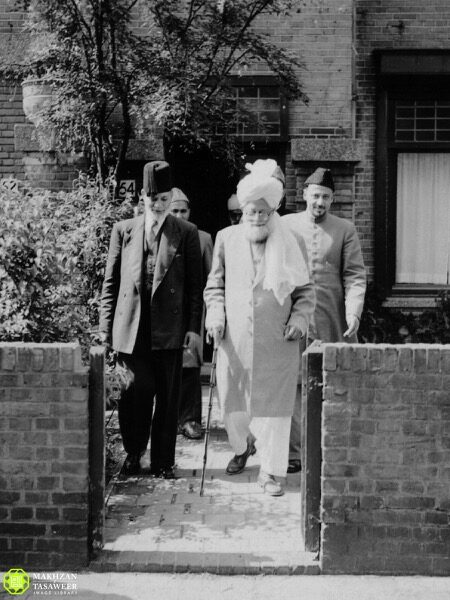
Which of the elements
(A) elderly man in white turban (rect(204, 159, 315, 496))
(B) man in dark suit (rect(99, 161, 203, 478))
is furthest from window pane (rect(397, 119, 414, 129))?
(B) man in dark suit (rect(99, 161, 203, 478))

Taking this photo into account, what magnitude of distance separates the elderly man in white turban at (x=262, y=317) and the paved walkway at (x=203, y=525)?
0.33 meters

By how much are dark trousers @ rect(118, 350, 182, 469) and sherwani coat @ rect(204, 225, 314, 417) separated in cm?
37

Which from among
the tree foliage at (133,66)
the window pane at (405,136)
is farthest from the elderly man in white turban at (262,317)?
the window pane at (405,136)

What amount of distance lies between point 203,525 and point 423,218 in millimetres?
6392

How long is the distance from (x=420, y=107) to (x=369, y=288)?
2.14 meters

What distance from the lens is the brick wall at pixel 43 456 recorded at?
4.57 m

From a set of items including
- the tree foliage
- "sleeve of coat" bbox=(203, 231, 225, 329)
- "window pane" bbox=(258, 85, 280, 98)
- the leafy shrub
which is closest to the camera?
"sleeve of coat" bbox=(203, 231, 225, 329)

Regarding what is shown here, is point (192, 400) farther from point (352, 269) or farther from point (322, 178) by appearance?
point (322, 178)

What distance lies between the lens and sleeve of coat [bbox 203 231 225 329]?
591cm

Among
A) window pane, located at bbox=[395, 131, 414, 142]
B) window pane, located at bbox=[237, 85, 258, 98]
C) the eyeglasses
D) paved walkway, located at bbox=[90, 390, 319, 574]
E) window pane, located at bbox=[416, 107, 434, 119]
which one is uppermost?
window pane, located at bbox=[237, 85, 258, 98]

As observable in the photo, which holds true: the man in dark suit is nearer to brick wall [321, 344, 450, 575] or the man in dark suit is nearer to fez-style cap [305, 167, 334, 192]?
fez-style cap [305, 167, 334, 192]

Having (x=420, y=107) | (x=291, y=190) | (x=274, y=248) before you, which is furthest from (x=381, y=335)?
(x=274, y=248)

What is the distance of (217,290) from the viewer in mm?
6004

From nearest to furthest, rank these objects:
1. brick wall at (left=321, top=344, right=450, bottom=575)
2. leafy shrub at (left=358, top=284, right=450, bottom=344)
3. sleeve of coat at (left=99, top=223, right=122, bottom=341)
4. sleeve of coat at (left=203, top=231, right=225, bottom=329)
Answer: brick wall at (left=321, top=344, right=450, bottom=575)
sleeve of coat at (left=203, top=231, right=225, bottom=329)
sleeve of coat at (left=99, top=223, right=122, bottom=341)
leafy shrub at (left=358, top=284, right=450, bottom=344)
